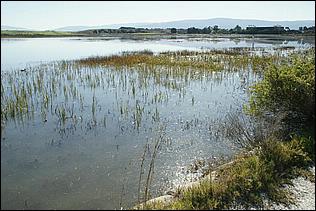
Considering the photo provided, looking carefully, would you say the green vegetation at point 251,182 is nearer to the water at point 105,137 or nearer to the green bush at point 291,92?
the water at point 105,137

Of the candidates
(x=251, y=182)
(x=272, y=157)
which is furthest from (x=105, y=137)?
(x=251, y=182)

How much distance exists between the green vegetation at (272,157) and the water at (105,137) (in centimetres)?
139

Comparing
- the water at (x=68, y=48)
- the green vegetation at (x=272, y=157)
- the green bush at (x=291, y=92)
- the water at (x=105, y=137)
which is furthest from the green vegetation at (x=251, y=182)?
the water at (x=68, y=48)

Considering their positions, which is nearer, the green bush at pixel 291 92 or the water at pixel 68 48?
the green bush at pixel 291 92

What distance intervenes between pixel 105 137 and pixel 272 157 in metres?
4.97

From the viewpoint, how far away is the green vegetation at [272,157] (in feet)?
18.3

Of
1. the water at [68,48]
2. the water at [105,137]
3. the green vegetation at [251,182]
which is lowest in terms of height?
the water at [105,137]

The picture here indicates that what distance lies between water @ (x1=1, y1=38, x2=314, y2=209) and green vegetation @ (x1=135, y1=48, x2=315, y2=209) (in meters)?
1.39

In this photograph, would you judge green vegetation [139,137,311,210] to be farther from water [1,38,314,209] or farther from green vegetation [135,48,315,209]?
water [1,38,314,209]

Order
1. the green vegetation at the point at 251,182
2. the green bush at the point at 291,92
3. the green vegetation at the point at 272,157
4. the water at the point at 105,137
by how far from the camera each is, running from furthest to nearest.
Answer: the green bush at the point at 291,92 → the water at the point at 105,137 → the green vegetation at the point at 272,157 → the green vegetation at the point at 251,182

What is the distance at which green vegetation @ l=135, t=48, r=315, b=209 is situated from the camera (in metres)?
5.57

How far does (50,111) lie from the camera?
1207 cm

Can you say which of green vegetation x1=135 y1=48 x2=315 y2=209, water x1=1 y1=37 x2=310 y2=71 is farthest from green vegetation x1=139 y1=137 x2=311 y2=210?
water x1=1 y1=37 x2=310 y2=71

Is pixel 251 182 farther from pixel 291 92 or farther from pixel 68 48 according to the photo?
pixel 68 48
